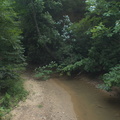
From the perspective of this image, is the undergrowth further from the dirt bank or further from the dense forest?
the dirt bank

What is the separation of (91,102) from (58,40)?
7.28 meters

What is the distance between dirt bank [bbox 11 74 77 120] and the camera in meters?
6.09

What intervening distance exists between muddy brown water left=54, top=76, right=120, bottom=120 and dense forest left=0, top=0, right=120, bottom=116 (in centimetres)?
91

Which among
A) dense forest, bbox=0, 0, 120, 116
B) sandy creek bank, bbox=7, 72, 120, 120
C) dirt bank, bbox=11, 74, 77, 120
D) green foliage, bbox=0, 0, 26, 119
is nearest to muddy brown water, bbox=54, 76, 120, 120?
sandy creek bank, bbox=7, 72, 120, 120

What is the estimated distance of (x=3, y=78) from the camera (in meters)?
7.54

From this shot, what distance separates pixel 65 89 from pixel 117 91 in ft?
10.0

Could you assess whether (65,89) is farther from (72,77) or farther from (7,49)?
(7,49)

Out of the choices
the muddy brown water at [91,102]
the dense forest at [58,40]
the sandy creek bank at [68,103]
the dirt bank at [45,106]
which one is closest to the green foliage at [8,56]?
the dense forest at [58,40]

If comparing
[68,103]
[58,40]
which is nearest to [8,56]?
[68,103]

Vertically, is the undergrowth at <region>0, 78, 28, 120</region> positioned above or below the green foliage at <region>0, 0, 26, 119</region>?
below

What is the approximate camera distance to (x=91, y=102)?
7961 mm

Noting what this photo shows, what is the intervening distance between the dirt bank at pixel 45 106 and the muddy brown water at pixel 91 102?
0.41m

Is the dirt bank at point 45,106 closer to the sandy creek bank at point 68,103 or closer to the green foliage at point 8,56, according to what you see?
the sandy creek bank at point 68,103

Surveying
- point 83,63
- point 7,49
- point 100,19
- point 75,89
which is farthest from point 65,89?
point 100,19
